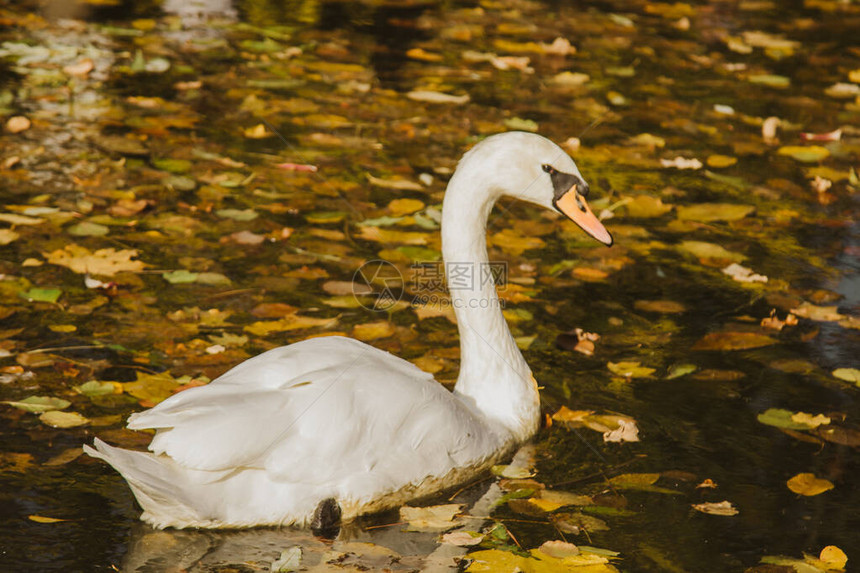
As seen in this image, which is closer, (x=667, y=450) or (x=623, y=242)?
(x=667, y=450)

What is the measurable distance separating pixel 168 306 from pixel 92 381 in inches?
30.6

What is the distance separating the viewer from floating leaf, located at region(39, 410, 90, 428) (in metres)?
4.18

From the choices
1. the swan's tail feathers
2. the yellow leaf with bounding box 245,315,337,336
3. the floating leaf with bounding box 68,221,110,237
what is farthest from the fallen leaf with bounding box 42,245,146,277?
the swan's tail feathers

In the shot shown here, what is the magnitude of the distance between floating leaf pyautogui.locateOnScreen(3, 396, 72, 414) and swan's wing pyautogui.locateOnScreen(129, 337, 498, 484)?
87 cm

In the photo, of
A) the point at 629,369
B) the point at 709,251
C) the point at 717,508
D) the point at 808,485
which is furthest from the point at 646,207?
the point at 717,508

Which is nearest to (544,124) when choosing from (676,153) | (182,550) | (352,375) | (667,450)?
(676,153)

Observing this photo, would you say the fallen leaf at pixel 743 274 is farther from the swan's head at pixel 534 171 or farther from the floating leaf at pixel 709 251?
the swan's head at pixel 534 171

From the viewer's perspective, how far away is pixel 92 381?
4.48 meters

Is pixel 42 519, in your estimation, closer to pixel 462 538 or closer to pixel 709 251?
pixel 462 538

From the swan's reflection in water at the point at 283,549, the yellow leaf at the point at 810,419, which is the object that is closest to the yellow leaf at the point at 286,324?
the swan's reflection in water at the point at 283,549

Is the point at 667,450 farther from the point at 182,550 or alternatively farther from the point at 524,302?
the point at 182,550

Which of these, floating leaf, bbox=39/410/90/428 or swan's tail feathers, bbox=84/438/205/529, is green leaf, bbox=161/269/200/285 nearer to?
floating leaf, bbox=39/410/90/428

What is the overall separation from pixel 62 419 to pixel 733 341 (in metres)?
3.04

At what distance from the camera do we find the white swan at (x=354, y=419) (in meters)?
3.52
